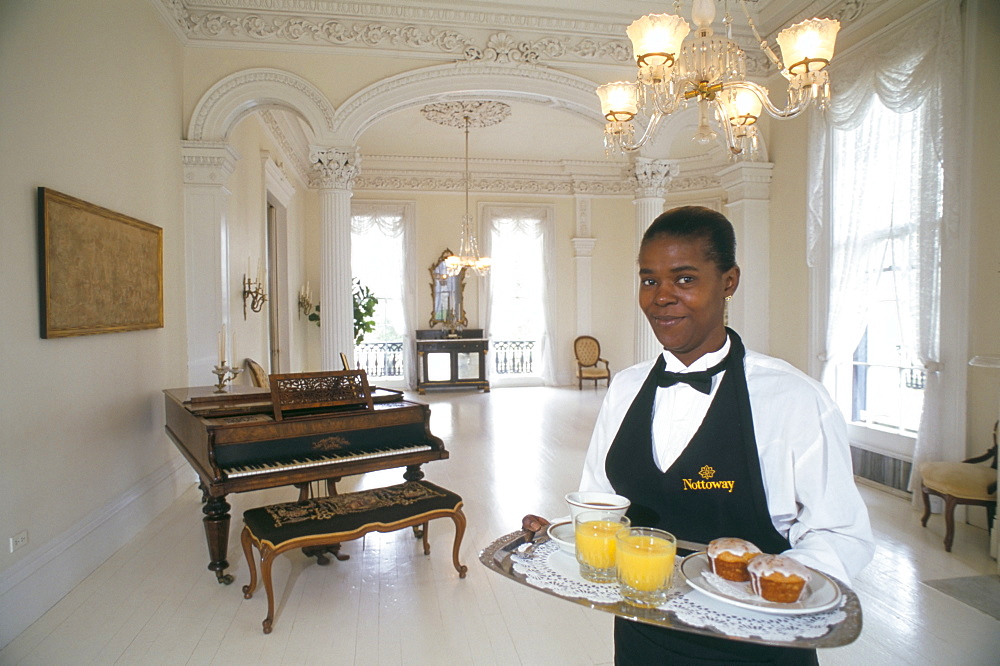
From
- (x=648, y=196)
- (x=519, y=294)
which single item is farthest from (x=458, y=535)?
(x=519, y=294)

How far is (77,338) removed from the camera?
3.49 metres

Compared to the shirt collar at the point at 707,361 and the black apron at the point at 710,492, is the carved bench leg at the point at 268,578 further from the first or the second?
the shirt collar at the point at 707,361

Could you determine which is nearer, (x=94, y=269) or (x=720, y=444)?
(x=720, y=444)

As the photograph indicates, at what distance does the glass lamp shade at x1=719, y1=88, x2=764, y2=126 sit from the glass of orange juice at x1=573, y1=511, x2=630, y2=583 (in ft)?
10.7

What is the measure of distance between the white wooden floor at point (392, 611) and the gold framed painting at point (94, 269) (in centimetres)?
145

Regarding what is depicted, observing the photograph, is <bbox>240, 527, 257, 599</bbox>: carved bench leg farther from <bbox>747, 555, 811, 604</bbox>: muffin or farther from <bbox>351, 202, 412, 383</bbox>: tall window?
<bbox>351, 202, 412, 383</bbox>: tall window

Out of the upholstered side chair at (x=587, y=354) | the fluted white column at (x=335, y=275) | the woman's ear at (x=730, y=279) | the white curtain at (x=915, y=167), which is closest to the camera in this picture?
the woman's ear at (x=730, y=279)

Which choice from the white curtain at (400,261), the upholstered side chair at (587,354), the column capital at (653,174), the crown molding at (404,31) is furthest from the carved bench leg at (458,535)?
the upholstered side chair at (587,354)

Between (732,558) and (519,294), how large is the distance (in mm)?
11210

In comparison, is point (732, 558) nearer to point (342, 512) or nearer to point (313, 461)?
point (342, 512)

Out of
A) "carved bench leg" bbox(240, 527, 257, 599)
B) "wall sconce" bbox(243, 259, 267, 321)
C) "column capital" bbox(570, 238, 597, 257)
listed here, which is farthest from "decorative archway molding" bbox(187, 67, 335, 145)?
"column capital" bbox(570, 238, 597, 257)

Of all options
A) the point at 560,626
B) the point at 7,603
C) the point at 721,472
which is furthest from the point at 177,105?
the point at 721,472

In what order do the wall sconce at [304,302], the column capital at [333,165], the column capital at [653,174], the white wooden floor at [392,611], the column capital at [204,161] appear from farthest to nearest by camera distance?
1. the wall sconce at [304,302]
2. the column capital at [653,174]
3. the column capital at [333,165]
4. the column capital at [204,161]
5. the white wooden floor at [392,611]

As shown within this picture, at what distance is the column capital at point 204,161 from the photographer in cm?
525
